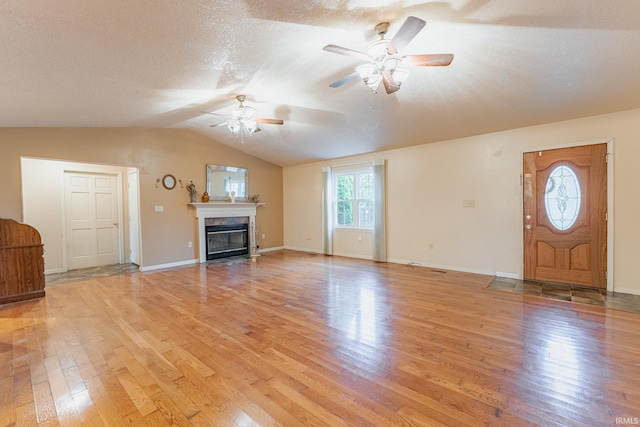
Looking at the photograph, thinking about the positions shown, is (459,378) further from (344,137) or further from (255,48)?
(344,137)

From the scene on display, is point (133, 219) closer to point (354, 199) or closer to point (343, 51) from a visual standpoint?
point (354, 199)

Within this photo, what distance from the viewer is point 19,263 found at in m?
3.74

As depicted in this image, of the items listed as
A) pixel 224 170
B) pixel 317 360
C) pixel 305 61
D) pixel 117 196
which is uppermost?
pixel 305 61

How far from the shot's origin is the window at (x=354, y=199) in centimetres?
646

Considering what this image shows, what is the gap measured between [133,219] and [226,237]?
1943mm

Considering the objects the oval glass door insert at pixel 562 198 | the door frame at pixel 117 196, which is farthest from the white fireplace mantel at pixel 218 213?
the oval glass door insert at pixel 562 198

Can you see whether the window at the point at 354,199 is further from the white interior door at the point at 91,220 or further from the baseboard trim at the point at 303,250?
the white interior door at the point at 91,220

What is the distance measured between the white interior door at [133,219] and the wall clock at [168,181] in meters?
0.48

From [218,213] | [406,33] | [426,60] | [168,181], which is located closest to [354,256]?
[218,213]

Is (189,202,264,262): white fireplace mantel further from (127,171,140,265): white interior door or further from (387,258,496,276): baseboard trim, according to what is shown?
(387,258,496,276): baseboard trim

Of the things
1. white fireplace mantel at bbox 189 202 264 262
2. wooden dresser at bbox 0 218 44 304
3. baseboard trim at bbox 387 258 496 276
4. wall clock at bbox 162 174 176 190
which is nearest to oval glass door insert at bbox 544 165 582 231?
baseboard trim at bbox 387 258 496 276

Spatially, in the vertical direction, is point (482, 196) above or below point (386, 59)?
below

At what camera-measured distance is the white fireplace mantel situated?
614cm

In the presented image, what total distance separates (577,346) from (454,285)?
187 cm
